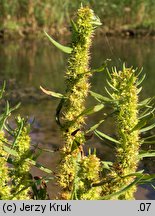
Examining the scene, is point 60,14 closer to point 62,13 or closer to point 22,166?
point 62,13

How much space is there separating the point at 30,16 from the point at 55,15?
0.45 metres

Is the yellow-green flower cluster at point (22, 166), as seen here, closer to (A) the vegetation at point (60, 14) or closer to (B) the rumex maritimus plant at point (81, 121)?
(B) the rumex maritimus plant at point (81, 121)

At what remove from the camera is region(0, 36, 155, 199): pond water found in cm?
349

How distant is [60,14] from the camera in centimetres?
910

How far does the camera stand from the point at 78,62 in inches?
37.8

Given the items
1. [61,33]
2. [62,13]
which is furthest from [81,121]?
[61,33]

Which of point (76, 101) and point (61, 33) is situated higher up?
point (61, 33)

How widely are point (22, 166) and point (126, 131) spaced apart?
0.22 m

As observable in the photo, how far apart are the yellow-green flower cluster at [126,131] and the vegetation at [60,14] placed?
24.4 feet

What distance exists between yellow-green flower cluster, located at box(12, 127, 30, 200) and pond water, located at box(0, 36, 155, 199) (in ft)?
3.93

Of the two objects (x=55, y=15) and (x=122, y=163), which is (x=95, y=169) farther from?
(x=55, y=15)

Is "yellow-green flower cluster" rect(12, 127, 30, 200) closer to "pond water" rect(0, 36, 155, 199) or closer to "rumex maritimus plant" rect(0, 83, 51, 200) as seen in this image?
"rumex maritimus plant" rect(0, 83, 51, 200)

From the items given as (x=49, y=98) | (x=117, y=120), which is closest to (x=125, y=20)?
(x=49, y=98)

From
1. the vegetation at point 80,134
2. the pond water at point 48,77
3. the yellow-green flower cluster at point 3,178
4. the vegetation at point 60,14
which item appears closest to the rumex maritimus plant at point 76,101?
the vegetation at point 80,134
